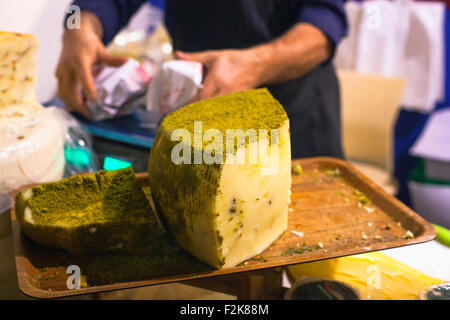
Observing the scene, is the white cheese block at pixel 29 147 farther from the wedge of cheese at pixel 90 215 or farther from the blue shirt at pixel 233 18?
the blue shirt at pixel 233 18

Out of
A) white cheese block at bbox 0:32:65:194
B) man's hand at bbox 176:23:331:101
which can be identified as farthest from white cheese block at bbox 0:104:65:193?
man's hand at bbox 176:23:331:101

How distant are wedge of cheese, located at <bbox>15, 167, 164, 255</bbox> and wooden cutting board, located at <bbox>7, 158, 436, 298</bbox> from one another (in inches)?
1.1

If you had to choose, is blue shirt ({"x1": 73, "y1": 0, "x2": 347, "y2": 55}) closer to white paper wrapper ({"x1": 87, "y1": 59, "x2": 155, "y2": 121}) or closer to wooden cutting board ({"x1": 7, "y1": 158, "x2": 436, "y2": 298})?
white paper wrapper ({"x1": 87, "y1": 59, "x2": 155, "y2": 121})

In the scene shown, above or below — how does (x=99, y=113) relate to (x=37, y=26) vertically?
below

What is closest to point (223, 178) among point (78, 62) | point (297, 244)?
point (297, 244)

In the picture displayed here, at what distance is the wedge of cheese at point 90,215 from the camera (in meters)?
0.69

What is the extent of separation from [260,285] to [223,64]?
0.52 m

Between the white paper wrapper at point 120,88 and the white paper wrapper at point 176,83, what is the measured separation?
8 cm

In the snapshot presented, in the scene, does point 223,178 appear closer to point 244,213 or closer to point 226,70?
point 244,213

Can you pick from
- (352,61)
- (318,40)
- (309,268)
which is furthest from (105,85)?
(352,61)

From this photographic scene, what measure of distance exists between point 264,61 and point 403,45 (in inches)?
70.2

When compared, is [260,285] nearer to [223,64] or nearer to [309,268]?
[309,268]

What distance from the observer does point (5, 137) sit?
0.77 m

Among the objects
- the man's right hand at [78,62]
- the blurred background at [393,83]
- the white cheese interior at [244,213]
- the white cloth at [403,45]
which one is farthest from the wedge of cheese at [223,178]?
the white cloth at [403,45]
